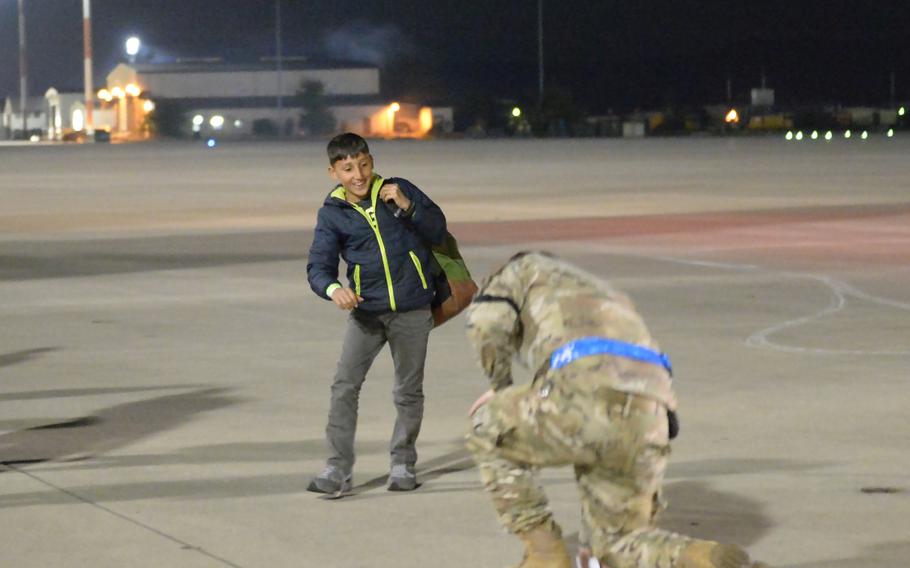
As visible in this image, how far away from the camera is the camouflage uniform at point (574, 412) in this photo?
210 inches

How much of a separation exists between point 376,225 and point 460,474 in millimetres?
1321

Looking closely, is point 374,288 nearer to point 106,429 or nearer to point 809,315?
point 106,429

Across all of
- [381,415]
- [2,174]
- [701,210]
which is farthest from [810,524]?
[2,174]

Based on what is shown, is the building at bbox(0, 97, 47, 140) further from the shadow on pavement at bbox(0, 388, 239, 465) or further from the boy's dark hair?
the boy's dark hair

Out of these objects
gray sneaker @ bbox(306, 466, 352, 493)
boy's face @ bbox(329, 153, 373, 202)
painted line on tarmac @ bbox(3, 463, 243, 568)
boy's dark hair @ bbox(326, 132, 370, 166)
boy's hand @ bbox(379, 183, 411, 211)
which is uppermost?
boy's dark hair @ bbox(326, 132, 370, 166)

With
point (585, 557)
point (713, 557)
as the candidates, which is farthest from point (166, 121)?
point (713, 557)

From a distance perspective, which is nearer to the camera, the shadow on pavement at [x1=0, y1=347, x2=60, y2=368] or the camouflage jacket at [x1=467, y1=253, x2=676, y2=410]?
the camouflage jacket at [x1=467, y1=253, x2=676, y2=410]

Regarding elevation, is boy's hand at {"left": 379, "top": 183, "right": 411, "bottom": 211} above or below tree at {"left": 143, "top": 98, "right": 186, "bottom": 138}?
below

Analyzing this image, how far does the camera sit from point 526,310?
5.44 m

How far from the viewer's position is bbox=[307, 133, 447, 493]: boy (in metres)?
7.84

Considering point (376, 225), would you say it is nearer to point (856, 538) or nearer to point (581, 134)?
point (856, 538)

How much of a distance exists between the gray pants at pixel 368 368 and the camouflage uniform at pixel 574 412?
244 cm

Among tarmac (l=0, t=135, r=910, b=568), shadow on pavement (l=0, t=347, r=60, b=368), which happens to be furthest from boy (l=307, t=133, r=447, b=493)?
shadow on pavement (l=0, t=347, r=60, b=368)

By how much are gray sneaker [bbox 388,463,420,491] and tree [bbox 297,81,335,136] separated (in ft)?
440
